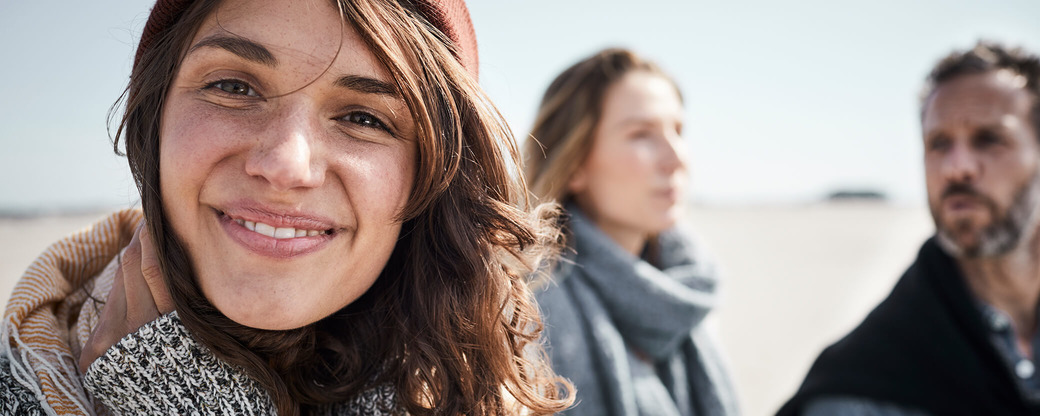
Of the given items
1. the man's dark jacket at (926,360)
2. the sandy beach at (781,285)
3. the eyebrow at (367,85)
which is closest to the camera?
the eyebrow at (367,85)

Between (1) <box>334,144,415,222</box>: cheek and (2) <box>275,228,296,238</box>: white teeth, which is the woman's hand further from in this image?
(1) <box>334,144,415,222</box>: cheek

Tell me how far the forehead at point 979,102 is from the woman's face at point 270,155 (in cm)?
297

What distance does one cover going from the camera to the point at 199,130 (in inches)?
50.9

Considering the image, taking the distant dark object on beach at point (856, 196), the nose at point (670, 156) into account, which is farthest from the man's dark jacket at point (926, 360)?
the distant dark object on beach at point (856, 196)

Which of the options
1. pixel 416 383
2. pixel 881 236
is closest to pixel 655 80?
pixel 416 383

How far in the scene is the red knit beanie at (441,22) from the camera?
4.81ft

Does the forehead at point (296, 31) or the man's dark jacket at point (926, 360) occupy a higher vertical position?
the forehead at point (296, 31)

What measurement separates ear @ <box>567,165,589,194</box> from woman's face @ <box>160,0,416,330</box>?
6.62 ft

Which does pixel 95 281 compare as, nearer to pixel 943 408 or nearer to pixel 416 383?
pixel 416 383

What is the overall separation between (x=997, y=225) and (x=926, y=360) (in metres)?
0.80

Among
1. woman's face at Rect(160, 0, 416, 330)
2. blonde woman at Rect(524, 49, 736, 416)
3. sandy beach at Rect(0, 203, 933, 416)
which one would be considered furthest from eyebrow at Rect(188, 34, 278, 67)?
sandy beach at Rect(0, 203, 933, 416)

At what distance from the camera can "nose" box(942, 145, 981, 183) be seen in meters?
2.96

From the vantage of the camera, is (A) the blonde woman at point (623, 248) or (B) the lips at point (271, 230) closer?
(B) the lips at point (271, 230)

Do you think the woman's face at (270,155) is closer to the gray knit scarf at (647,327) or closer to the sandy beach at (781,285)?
the gray knit scarf at (647,327)
